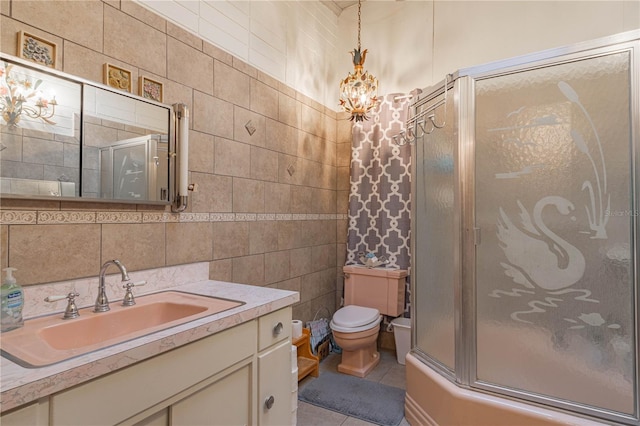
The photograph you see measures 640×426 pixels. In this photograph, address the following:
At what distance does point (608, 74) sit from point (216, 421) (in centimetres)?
220

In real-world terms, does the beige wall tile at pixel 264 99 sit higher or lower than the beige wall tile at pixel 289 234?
higher

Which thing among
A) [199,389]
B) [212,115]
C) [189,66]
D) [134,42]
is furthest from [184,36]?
[199,389]

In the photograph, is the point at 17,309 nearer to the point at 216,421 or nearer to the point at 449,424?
the point at 216,421

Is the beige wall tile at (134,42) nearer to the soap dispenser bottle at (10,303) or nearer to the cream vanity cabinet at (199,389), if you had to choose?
the soap dispenser bottle at (10,303)

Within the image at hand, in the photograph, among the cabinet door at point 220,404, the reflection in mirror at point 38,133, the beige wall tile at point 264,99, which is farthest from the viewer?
the beige wall tile at point 264,99

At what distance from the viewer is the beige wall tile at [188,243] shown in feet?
5.92

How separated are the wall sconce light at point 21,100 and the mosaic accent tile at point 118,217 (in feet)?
1.36

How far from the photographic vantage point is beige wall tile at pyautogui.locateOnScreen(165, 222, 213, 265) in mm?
1805

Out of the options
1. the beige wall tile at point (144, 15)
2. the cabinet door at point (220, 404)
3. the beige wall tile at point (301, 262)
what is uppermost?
the beige wall tile at point (144, 15)

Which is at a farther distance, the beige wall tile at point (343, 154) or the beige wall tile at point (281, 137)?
the beige wall tile at point (343, 154)

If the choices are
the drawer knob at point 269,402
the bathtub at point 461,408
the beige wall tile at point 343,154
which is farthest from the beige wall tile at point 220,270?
the beige wall tile at point 343,154

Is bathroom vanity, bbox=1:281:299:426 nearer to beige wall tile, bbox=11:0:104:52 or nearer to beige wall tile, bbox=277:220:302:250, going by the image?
beige wall tile, bbox=277:220:302:250

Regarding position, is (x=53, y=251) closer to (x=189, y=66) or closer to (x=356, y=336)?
(x=189, y=66)

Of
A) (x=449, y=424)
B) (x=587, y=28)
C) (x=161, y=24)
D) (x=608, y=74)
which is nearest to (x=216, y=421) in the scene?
(x=449, y=424)
